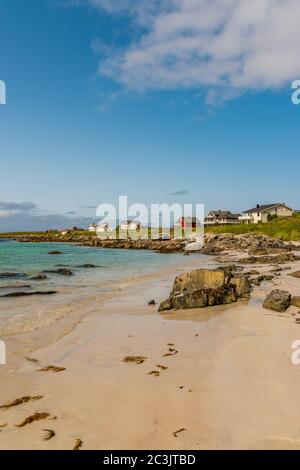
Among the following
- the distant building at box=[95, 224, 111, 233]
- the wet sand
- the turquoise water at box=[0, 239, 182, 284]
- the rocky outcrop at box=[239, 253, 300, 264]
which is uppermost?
the distant building at box=[95, 224, 111, 233]

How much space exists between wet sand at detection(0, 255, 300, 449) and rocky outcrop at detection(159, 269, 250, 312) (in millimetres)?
2052

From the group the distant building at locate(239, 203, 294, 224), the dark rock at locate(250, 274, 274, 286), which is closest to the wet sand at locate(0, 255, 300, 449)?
the dark rock at locate(250, 274, 274, 286)

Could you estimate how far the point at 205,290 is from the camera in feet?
48.6

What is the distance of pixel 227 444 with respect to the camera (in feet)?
16.2

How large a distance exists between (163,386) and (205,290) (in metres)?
8.10

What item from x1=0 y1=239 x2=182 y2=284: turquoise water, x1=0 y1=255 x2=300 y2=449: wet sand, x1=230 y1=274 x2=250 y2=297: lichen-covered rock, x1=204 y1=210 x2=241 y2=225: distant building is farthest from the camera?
x1=204 y1=210 x2=241 y2=225: distant building

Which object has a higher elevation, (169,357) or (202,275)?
(202,275)

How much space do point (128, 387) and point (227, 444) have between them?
2.49 m

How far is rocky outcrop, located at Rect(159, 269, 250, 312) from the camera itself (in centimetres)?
1439

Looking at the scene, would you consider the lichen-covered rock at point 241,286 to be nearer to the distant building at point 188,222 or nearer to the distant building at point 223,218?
the distant building at point 188,222

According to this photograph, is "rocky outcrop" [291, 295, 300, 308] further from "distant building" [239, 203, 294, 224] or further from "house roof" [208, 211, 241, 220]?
"house roof" [208, 211, 241, 220]

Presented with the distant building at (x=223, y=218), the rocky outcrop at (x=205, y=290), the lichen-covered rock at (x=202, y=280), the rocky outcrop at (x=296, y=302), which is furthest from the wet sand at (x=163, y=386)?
the distant building at (x=223, y=218)
